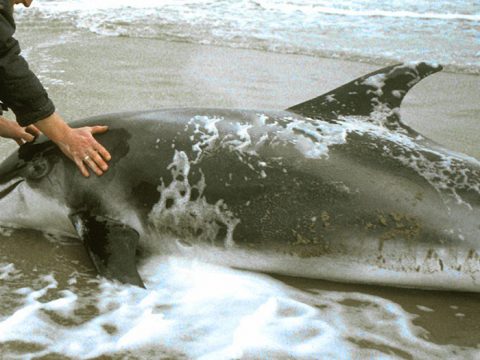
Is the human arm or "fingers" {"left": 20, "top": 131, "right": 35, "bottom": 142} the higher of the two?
the human arm

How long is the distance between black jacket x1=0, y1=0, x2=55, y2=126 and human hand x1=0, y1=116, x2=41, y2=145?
71 cm

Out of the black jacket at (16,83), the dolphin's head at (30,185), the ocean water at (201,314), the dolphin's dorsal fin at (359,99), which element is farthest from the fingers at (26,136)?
the dolphin's dorsal fin at (359,99)

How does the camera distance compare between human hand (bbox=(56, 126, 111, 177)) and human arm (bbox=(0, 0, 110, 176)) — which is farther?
human hand (bbox=(56, 126, 111, 177))

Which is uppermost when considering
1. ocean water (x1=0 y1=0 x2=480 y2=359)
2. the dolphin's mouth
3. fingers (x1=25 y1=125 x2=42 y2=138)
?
fingers (x1=25 y1=125 x2=42 y2=138)

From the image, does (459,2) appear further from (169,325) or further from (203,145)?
(169,325)

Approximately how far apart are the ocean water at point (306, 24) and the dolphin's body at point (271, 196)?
5479 millimetres

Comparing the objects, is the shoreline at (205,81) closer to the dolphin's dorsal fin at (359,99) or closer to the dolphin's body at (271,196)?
the dolphin's dorsal fin at (359,99)

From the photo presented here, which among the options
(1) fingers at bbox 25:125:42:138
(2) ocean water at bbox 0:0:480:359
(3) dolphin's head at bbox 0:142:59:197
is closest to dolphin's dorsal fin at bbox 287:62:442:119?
(2) ocean water at bbox 0:0:480:359

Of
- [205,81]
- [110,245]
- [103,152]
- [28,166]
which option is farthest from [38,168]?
[205,81]

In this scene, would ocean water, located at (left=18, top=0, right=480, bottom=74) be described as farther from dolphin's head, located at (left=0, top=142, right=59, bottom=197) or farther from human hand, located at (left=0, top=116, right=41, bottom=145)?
dolphin's head, located at (left=0, top=142, right=59, bottom=197)

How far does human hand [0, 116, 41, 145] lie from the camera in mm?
4383

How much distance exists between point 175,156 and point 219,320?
110 cm

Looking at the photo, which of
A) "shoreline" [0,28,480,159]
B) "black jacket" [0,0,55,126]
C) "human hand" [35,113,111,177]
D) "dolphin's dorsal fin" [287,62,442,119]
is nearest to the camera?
"black jacket" [0,0,55,126]

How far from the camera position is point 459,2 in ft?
47.1
